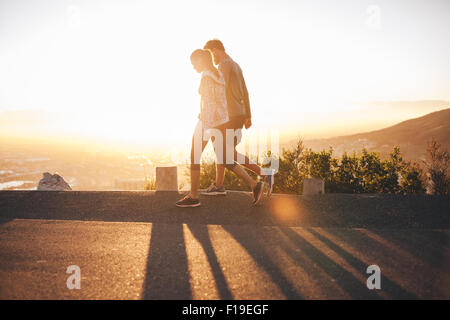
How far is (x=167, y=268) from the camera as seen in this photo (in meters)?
2.60

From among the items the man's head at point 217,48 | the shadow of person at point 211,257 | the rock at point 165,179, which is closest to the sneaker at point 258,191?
the shadow of person at point 211,257

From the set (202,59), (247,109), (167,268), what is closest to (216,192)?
(247,109)

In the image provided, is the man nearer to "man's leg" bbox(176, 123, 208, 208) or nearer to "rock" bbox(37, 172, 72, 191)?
"man's leg" bbox(176, 123, 208, 208)

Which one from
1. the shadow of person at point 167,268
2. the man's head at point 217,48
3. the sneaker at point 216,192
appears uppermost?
the man's head at point 217,48

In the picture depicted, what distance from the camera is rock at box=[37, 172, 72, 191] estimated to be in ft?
24.7

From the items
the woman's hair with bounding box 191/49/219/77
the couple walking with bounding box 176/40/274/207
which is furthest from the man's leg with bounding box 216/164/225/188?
the woman's hair with bounding box 191/49/219/77

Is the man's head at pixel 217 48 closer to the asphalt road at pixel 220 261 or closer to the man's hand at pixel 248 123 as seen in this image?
the man's hand at pixel 248 123

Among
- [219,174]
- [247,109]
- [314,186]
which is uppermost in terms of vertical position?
[247,109]

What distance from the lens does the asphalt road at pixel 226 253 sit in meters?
2.22

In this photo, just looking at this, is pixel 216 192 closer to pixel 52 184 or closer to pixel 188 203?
pixel 188 203

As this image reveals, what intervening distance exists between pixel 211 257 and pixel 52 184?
621cm

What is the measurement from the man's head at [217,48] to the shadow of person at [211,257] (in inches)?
93.9

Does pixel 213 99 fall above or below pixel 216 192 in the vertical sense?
above
